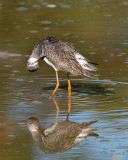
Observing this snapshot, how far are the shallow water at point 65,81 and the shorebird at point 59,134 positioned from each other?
0.10 meters

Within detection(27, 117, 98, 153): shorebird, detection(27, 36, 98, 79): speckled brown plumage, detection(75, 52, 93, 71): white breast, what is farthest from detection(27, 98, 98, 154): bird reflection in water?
detection(75, 52, 93, 71): white breast

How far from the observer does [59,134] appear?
6.34 metres

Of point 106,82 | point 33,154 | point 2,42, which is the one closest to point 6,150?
point 33,154

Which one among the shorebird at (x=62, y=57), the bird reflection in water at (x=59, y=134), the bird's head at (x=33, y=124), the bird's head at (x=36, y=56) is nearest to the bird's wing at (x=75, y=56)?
the shorebird at (x=62, y=57)

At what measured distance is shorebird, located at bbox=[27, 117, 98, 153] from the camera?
5895mm

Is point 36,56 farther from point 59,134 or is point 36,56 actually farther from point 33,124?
point 59,134

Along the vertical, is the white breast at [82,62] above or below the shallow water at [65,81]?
above

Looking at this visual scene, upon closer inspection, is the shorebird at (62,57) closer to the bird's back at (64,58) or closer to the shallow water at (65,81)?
the bird's back at (64,58)

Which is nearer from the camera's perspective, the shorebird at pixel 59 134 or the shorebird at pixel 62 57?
the shorebird at pixel 59 134

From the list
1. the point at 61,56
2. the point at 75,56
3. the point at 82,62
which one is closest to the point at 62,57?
the point at 61,56

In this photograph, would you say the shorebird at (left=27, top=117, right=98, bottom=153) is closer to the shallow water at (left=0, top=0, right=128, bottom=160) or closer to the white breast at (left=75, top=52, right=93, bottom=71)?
the shallow water at (left=0, top=0, right=128, bottom=160)

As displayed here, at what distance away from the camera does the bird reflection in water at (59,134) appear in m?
5.89

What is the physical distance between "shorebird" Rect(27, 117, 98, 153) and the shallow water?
104 millimetres

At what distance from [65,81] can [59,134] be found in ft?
10.4
